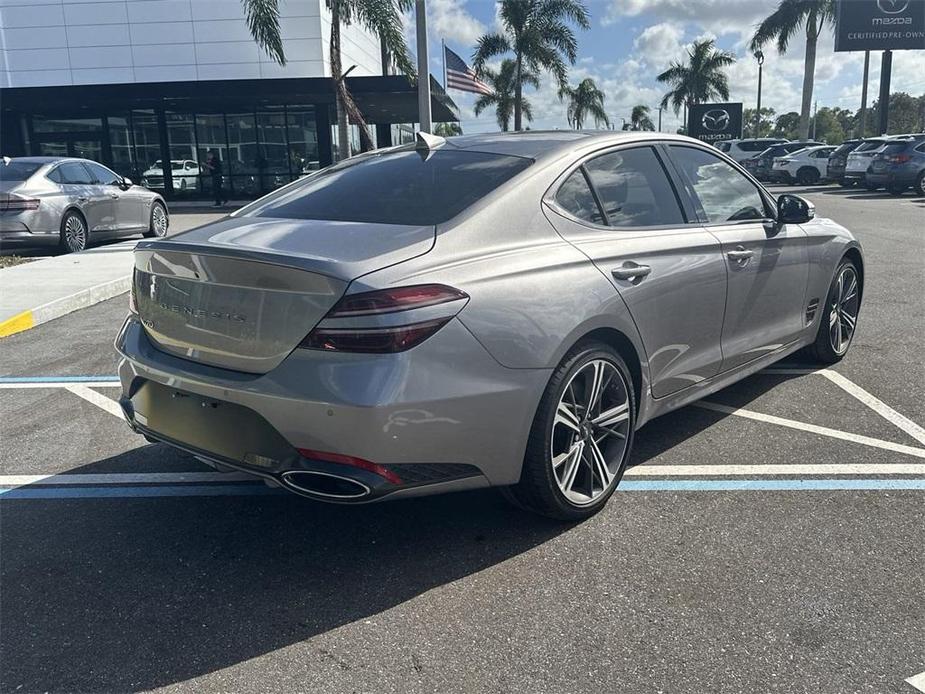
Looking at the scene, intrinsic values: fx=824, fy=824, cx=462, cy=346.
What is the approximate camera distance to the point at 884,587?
117 inches

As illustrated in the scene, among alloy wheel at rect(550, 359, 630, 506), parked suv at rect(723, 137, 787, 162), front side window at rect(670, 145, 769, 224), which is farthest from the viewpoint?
parked suv at rect(723, 137, 787, 162)

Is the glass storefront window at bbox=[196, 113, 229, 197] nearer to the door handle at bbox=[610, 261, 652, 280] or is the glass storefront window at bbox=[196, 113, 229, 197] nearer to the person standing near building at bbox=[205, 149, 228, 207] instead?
the person standing near building at bbox=[205, 149, 228, 207]

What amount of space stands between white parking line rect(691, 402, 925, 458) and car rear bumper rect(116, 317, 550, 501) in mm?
2181

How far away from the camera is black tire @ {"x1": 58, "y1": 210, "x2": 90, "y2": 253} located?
12344 millimetres

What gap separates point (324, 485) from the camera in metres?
2.89

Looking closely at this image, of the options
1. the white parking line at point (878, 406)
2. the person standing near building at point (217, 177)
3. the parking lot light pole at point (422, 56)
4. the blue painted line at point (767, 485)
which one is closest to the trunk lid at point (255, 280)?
Answer: the blue painted line at point (767, 485)

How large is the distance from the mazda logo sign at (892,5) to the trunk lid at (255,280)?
1699 inches

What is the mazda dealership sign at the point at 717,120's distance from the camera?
4712 centimetres

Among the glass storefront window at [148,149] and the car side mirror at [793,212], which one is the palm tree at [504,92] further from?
the car side mirror at [793,212]

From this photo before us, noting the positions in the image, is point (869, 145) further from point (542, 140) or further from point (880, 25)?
point (542, 140)

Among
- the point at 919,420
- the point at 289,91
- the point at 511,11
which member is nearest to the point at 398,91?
the point at 289,91

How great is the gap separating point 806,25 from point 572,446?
44.5 meters

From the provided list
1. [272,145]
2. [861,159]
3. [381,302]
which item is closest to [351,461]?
[381,302]

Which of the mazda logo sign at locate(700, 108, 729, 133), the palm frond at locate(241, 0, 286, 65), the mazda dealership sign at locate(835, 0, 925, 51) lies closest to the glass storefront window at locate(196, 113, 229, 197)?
the palm frond at locate(241, 0, 286, 65)
